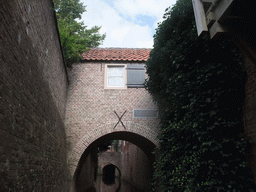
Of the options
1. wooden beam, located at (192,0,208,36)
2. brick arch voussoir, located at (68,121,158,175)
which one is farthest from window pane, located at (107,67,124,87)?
wooden beam, located at (192,0,208,36)

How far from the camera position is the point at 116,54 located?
9609mm

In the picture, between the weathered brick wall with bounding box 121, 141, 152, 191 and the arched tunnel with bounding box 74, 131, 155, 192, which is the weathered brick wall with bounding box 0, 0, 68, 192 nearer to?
the arched tunnel with bounding box 74, 131, 155, 192

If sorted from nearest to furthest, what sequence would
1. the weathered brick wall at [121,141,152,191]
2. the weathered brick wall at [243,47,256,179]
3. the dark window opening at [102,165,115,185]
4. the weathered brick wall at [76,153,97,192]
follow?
the weathered brick wall at [243,47,256,179] < the weathered brick wall at [76,153,97,192] < the weathered brick wall at [121,141,152,191] < the dark window opening at [102,165,115,185]

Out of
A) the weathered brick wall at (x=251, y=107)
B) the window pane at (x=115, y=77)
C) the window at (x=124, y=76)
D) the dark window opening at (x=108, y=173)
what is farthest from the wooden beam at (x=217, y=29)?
the dark window opening at (x=108, y=173)

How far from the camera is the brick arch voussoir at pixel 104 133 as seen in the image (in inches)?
315

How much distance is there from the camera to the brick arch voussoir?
8000 mm

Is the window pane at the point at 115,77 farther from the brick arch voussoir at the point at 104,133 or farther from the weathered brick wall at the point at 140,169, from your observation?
the weathered brick wall at the point at 140,169

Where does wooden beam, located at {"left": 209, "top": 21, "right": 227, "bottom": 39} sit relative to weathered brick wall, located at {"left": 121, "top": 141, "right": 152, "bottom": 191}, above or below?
above

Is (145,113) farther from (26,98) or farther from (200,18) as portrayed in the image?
(200,18)

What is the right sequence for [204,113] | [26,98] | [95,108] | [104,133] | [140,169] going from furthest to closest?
[140,169]
[95,108]
[104,133]
[204,113]
[26,98]

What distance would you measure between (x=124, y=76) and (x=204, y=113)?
15.8 ft

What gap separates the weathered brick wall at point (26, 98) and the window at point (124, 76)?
3.54 m

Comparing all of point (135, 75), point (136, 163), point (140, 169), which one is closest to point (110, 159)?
point (136, 163)

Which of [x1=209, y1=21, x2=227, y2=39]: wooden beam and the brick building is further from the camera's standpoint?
the brick building
